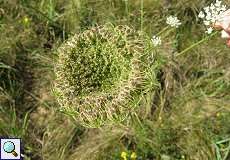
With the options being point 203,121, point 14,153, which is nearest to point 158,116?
point 203,121

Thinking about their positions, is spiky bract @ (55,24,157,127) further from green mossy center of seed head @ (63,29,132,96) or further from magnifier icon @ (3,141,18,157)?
magnifier icon @ (3,141,18,157)

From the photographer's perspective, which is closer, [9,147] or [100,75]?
[100,75]

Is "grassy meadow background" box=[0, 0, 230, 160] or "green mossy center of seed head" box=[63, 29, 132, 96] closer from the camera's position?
"green mossy center of seed head" box=[63, 29, 132, 96]

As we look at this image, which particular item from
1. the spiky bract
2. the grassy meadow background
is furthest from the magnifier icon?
the spiky bract

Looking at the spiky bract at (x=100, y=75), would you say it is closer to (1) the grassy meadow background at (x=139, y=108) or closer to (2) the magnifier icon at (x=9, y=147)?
(1) the grassy meadow background at (x=139, y=108)

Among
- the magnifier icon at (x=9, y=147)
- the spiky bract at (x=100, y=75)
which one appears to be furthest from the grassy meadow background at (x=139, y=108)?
the spiky bract at (x=100, y=75)

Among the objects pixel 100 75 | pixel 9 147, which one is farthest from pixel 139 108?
pixel 9 147

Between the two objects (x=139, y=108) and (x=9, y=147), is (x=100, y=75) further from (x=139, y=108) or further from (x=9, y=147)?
(x=9, y=147)
